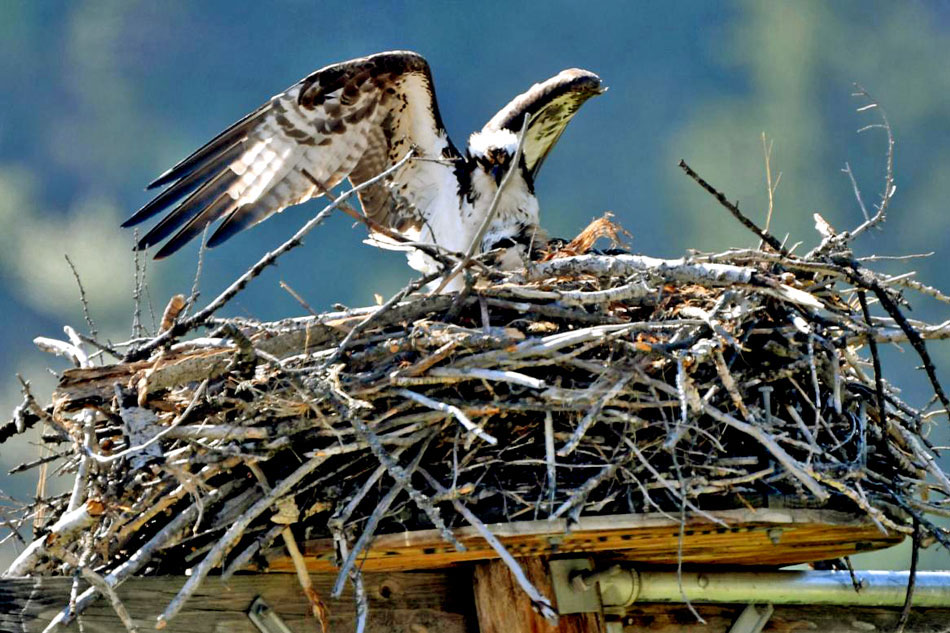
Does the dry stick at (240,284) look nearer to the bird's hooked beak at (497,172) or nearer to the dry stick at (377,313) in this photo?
the dry stick at (377,313)

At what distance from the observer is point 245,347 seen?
2.68m

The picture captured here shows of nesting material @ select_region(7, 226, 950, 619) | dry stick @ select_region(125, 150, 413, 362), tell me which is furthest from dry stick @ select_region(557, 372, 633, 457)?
dry stick @ select_region(125, 150, 413, 362)

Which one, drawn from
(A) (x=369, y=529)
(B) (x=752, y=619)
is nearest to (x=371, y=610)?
(A) (x=369, y=529)

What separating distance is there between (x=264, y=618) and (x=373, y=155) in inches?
90.9

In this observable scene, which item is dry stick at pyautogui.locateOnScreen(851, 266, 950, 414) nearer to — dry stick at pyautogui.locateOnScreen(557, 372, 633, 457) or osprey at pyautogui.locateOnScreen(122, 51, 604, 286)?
dry stick at pyautogui.locateOnScreen(557, 372, 633, 457)

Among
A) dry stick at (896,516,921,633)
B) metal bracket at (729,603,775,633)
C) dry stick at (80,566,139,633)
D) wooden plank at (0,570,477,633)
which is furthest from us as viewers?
metal bracket at (729,603,775,633)

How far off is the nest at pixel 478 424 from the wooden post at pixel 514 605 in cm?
22

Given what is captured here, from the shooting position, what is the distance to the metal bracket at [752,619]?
10.1ft

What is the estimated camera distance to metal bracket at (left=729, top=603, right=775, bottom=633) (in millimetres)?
3092

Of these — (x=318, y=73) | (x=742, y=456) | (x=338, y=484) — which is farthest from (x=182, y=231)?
(x=742, y=456)

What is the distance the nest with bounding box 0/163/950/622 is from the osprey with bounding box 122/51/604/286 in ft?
4.05

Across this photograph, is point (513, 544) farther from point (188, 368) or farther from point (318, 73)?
point (318, 73)

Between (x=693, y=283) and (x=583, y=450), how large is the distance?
0.49m

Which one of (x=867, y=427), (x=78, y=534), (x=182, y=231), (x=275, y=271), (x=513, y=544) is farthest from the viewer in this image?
(x=275, y=271)
